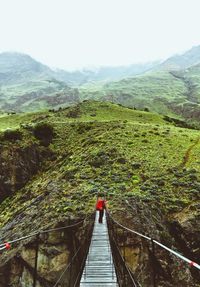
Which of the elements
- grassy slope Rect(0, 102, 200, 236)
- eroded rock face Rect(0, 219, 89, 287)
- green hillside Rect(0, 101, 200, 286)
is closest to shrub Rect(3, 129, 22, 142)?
green hillside Rect(0, 101, 200, 286)

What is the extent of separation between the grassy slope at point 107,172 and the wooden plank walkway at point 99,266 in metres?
12.5

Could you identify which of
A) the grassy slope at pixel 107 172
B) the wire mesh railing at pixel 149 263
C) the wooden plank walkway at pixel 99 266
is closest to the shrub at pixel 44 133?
the grassy slope at pixel 107 172

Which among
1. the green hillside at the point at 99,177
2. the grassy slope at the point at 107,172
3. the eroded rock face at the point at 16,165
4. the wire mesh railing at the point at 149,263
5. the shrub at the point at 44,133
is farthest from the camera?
the shrub at the point at 44,133

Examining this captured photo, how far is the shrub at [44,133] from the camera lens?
217ft

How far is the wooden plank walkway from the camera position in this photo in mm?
14383

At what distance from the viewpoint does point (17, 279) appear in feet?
107

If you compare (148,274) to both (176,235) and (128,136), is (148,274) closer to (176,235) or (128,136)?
(176,235)

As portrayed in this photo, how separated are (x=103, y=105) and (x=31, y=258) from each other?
230 ft

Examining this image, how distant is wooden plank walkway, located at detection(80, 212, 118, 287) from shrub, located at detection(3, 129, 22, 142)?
4001cm

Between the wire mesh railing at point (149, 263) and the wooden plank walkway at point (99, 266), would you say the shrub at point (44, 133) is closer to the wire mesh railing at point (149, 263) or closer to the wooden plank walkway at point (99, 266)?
the wire mesh railing at point (149, 263)

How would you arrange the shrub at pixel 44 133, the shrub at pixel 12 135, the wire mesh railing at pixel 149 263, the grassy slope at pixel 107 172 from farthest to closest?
the shrub at pixel 44 133, the shrub at pixel 12 135, the grassy slope at pixel 107 172, the wire mesh railing at pixel 149 263

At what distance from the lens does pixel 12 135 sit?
63031mm

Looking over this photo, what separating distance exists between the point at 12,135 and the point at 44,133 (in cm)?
686

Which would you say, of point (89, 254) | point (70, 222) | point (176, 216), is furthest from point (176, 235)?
point (89, 254)
